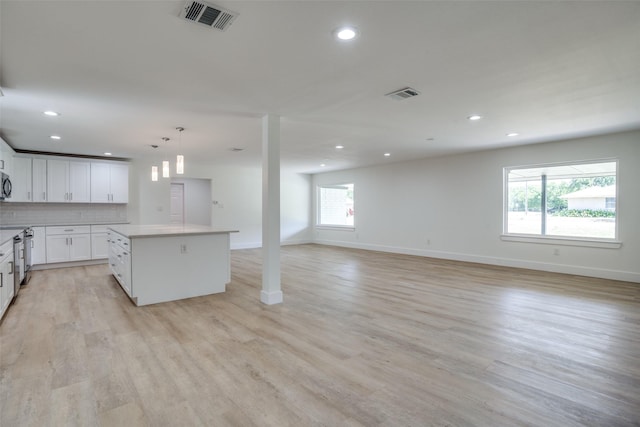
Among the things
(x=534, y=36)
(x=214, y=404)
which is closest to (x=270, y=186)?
(x=214, y=404)

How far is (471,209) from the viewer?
23.1ft

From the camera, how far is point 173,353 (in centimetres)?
269

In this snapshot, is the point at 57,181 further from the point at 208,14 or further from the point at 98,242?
the point at 208,14

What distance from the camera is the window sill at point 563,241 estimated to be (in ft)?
17.3

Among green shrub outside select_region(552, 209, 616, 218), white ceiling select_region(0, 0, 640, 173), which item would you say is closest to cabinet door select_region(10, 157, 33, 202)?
white ceiling select_region(0, 0, 640, 173)

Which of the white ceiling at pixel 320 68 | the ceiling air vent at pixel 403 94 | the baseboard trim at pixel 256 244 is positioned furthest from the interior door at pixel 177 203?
the ceiling air vent at pixel 403 94

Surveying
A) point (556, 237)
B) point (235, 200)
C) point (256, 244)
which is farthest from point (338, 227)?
point (556, 237)

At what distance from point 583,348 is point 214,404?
9.92ft

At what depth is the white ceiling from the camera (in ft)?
6.56

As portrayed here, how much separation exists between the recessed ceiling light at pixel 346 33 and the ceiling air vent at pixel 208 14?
2.24 ft

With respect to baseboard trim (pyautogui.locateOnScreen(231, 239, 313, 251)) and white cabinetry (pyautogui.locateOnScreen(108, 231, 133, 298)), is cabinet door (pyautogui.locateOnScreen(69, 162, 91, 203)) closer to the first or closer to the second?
white cabinetry (pyautogui.locateOnScreen(108, 231, 133, 298))

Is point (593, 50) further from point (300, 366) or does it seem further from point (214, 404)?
point (214, 404)

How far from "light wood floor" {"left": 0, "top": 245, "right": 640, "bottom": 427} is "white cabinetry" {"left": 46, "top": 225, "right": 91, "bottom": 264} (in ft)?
5.72

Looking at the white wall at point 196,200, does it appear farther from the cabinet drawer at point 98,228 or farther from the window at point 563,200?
the window at point 563,200
